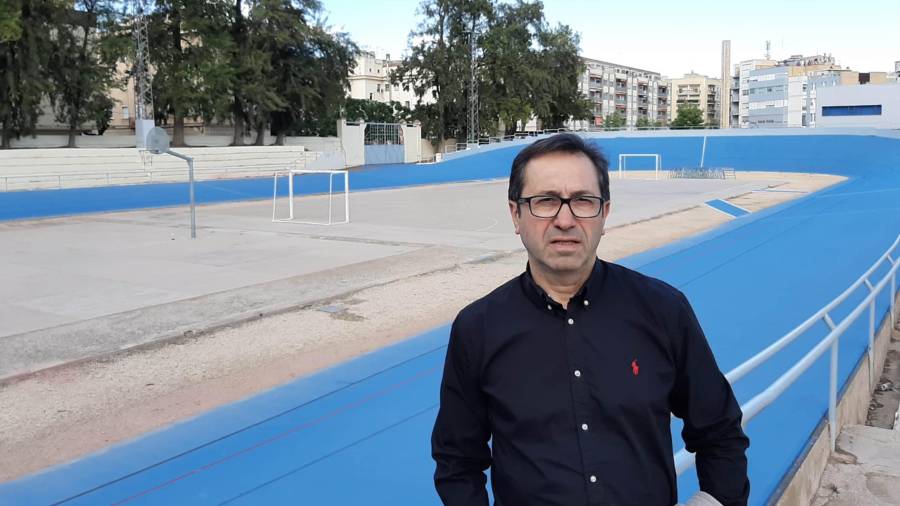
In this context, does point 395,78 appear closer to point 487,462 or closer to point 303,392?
point 303,392

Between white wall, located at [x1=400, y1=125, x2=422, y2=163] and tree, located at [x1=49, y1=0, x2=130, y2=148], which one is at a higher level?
tree, located at [x1=49, y1=0, x2=130, y2=148]

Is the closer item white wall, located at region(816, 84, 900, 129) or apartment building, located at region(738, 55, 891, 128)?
white wall, located at region(816, 84, 900, 129)

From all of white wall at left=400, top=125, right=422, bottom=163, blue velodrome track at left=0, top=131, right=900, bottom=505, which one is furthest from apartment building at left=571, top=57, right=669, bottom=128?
blue velodrome track at left=0, top=131, right=900, bottom=505

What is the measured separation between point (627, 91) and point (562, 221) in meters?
153

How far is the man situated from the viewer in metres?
2.19

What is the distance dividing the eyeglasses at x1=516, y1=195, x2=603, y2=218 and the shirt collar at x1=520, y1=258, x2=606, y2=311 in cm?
17

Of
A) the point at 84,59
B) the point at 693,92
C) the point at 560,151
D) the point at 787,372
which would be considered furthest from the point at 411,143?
the point at 693,92

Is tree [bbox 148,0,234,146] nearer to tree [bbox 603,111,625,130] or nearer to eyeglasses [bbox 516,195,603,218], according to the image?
eyeglasses [bbox 516,195,603,218]

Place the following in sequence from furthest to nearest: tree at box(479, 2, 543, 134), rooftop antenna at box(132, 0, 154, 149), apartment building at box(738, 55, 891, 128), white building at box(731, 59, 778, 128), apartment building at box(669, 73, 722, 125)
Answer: apartment building at box(669, 73, 722, 125)
white building at box(731, 59, 778, 128)
apartment building at box(738, 55, 891, 128)
tree at box(479, 2, 543, 134)
rooftop antenna at box(132, 0, 154, 149)

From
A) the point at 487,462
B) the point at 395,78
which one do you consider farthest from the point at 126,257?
the point at 395,78

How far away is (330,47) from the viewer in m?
57.7

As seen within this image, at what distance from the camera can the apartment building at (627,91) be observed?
139m

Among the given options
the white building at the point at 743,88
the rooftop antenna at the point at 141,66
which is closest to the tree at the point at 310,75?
the rooftop antenna at the point at 141,66

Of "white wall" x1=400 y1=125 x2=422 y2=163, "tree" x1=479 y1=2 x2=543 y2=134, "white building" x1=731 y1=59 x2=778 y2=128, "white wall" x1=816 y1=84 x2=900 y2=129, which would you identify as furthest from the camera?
"white building" x1=731 y1=59 x2=778 y2=128
